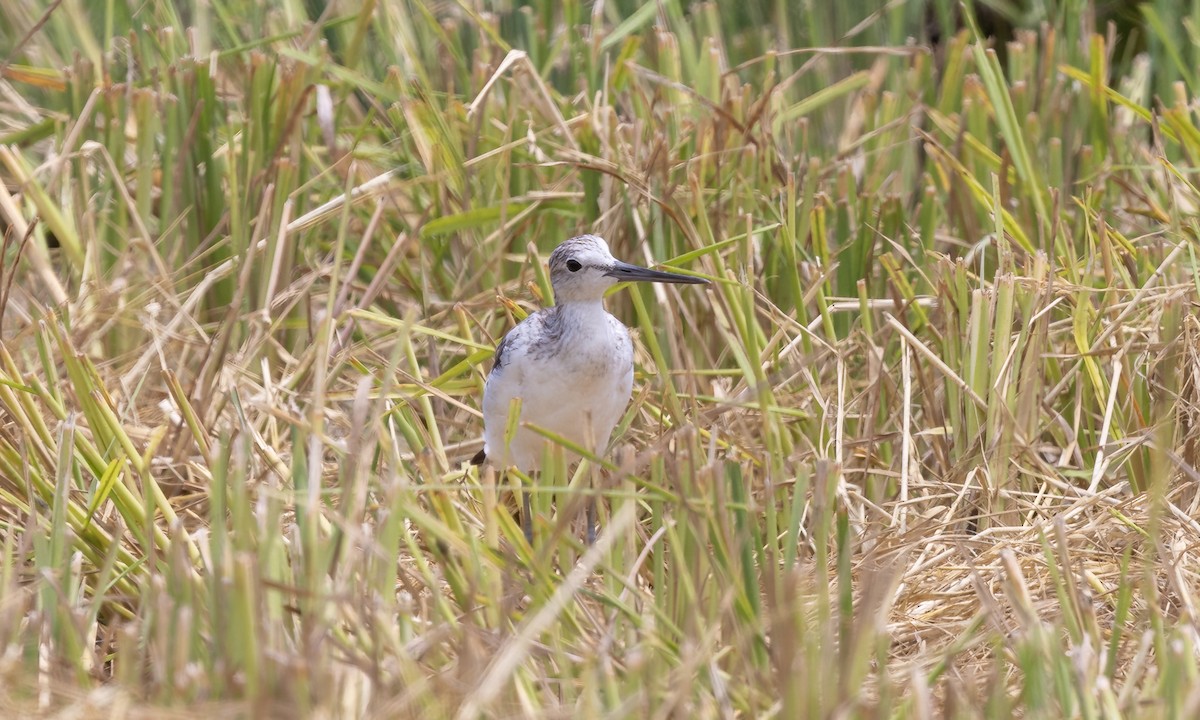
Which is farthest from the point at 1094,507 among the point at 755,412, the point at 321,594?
the point at 321,594

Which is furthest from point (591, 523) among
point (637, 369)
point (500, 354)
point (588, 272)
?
point (588, 272)

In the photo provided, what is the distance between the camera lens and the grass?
2.43 metres

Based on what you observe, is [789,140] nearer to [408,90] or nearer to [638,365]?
[638,365]

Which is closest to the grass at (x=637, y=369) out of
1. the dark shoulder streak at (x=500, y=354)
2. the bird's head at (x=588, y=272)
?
the dark shoulder streak at (x=500, y=354)

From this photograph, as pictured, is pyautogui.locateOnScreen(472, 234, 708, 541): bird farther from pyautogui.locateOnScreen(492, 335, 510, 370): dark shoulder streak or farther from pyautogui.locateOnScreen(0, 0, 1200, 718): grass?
pyautogui.locateOnScreen(0, 0, 1200, 718): grass

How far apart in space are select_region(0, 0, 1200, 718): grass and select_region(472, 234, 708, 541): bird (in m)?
0.13

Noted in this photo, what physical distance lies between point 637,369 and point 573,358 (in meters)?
0.48

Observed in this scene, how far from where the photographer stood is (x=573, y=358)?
3.70 metres

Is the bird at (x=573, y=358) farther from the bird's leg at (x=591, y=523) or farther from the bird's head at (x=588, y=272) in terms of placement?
the bird's leg at (x=591, y=523)

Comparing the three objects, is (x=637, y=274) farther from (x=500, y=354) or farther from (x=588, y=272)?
(x=500, y=354)

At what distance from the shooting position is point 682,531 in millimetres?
2715

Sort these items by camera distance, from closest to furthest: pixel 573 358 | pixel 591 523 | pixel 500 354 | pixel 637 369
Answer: pixel 573 358, pixel 500 354, pixel 637 369, pixel 591 523

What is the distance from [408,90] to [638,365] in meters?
1.31

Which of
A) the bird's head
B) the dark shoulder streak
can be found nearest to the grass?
the dark shoulder streak
